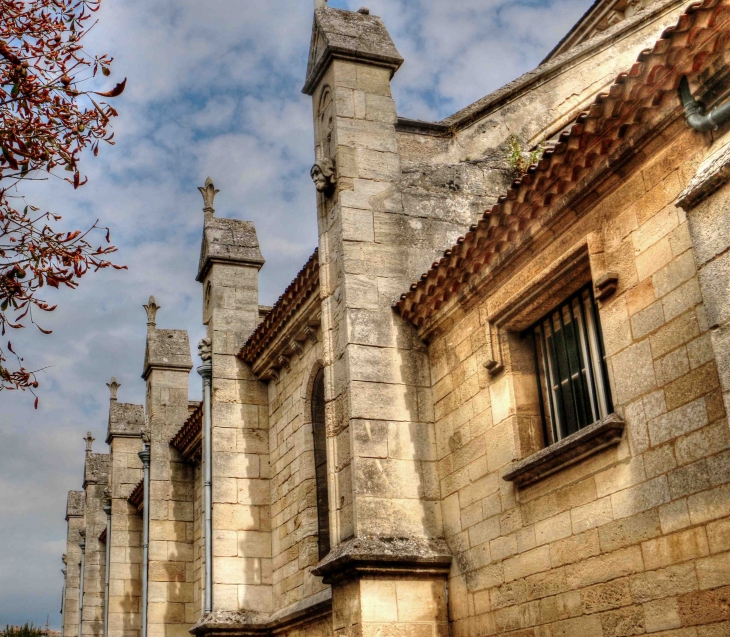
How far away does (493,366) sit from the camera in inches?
327

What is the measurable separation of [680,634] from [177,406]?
13.0 metres

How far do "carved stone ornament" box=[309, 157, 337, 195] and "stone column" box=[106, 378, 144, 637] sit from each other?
41.9ft

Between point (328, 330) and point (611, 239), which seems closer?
point (611, 239)

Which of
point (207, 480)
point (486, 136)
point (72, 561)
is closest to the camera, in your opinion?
point (486, 136)

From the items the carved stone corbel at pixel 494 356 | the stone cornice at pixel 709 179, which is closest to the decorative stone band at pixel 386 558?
the carved stone corbel at pixel 494 356

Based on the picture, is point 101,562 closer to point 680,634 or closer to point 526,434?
point 526,434

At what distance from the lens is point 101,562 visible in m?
24.7

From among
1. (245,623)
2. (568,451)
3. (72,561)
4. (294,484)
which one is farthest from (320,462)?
(72,561)

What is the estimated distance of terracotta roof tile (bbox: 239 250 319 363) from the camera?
459 inches

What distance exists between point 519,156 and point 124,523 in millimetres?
13532

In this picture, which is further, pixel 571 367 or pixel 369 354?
pixel 369 354

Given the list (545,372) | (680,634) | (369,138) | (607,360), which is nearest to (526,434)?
(545,372)

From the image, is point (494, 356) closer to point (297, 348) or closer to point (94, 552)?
Result: point (297, 348)

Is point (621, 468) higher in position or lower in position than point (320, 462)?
lower
